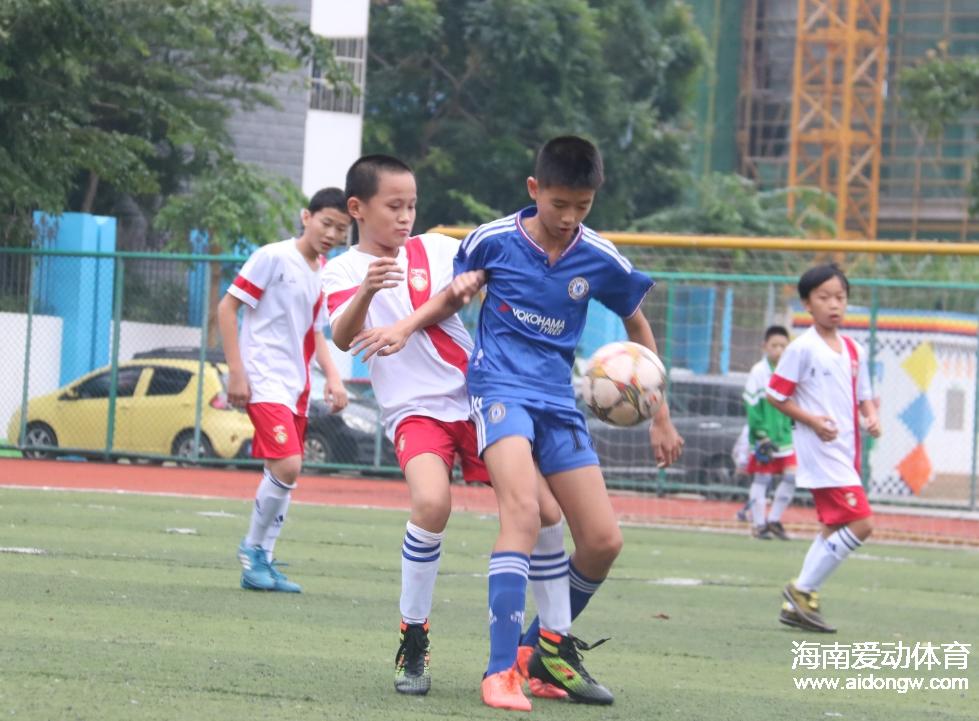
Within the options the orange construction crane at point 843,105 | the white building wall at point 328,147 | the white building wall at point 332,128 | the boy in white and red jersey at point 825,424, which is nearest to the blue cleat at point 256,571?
the boy in white and red jersey at point 825,424

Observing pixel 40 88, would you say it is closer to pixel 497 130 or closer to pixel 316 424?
pixel 316 424

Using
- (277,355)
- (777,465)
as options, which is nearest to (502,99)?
(777,465)

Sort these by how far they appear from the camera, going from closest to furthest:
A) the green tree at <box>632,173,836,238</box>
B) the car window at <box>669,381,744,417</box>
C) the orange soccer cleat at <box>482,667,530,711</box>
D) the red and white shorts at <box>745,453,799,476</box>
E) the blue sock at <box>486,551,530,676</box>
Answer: the orange soccer cleat at <box>482,667,530,711</box> → the blue sock at <box>486,551,530,676</box> → the red and white shorts at <box>745,453,799,476</box> → the car window at <box>669,381,744,417</box> → the green tree at <box>632,173,836,238</box>

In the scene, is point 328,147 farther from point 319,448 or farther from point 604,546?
point 604,546

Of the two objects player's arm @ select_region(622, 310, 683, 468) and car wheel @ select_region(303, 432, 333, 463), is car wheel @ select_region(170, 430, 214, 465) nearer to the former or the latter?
car wheel @ select_region(303, 432, 333, 463)

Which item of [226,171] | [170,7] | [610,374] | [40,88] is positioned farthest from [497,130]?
[610,374]

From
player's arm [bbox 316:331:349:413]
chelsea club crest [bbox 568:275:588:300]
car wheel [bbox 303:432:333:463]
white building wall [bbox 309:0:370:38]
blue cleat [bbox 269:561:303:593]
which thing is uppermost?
white building wall [bbox 309:0:370:38]

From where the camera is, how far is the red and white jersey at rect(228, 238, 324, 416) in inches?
361

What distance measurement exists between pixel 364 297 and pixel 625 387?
3.18 feet

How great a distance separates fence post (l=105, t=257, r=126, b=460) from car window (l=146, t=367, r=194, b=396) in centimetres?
42

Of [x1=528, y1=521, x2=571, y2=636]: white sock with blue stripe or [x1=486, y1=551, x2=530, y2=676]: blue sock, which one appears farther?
[x1=528, y1=521, x2=571, y2=636]: white sock with blue stripe

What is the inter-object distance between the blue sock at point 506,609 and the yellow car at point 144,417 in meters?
15.2

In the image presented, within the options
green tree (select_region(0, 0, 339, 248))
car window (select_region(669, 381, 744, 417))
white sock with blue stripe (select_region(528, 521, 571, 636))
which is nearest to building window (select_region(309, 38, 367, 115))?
green tree (select_region(0, 0, 339, 248))

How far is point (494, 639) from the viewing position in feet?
18.6
